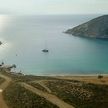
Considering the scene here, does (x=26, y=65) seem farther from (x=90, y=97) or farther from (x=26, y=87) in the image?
(x=90, y=97)

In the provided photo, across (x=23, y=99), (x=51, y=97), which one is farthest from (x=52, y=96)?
(x=23, y=99)

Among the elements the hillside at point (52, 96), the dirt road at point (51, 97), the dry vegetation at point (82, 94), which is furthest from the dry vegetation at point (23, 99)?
the dry vegetation at point (82, 94)

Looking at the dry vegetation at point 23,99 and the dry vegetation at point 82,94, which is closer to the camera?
the dry vegetation at point 23,99

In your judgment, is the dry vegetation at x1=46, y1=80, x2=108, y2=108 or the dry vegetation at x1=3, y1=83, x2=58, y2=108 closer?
the dry vegetation at x1=3, y1=83, x2=58, y2=108

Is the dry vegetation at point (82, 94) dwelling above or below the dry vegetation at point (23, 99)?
below

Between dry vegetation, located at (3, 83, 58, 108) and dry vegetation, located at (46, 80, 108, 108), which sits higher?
dry vegetation, located at (3, 83, 58, 108)

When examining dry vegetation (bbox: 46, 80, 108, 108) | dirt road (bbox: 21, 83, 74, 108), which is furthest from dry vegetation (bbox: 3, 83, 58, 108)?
dry vegetation (bbox: 46, 80, 108, 108)

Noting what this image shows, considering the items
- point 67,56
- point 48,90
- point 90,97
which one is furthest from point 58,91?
point 67,56

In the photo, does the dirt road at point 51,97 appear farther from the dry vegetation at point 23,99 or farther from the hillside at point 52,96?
the dry vegetation at point 23,99

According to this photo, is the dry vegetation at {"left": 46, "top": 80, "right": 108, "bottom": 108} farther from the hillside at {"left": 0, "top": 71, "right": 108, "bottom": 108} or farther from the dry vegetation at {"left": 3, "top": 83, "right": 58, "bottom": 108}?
the dry vegetation at {"left": 3, "top": 83, "right": 58, "bottom": 108}

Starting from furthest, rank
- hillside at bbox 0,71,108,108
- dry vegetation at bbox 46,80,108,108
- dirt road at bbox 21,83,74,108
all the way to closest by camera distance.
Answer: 1. dry vegetation at bbox 46,80,108,108
2. hillside at bbox 0,71,108,108
3. dirt road at bbox 21,83,74,108

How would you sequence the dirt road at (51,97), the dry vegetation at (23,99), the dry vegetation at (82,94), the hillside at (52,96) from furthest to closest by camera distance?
the dry vegetation at (82,94)
the hillside at (52,96)
the dirt road at (51,97)
the dry vegetation at (23,99)
